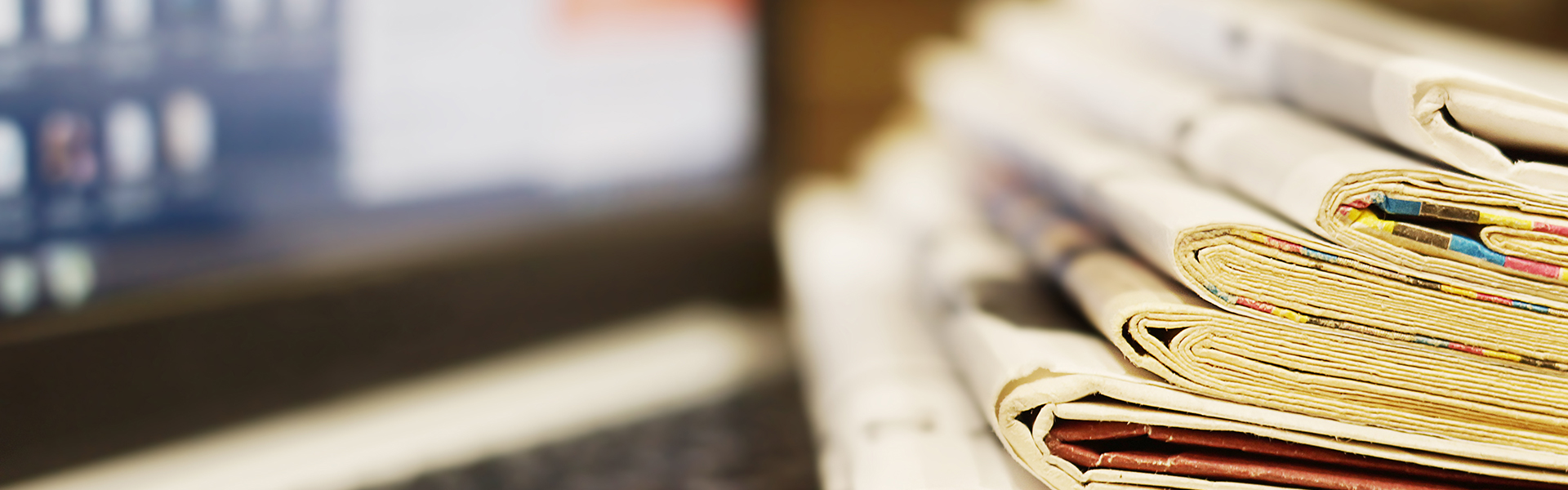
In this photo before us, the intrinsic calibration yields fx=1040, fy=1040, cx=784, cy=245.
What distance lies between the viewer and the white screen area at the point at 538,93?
58 cm

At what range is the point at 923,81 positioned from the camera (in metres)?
0.90

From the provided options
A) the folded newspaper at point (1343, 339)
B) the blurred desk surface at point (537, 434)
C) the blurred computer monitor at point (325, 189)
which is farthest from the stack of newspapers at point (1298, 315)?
the blurred computer monitor at point (325, 189)

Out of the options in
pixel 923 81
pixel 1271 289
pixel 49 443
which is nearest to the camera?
pixel 1271 289

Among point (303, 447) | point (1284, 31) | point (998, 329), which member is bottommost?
point (303, 447)

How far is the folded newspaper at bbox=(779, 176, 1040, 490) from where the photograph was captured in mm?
367

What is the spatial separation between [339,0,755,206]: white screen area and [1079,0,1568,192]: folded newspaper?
33cm

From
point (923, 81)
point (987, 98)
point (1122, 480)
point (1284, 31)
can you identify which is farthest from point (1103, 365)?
point (923, 81)

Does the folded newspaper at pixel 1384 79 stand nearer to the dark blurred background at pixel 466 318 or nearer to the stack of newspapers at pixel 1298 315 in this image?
the stack of newspapers at pixel 1298 315

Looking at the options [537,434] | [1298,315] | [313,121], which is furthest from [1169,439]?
[313,121]

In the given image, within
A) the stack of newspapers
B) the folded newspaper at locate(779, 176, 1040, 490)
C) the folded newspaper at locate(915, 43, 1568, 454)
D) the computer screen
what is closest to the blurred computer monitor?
the computer screen

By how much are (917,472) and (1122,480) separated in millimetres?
67

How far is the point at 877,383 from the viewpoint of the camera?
45cm

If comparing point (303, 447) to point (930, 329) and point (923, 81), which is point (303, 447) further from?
point (923, 81)

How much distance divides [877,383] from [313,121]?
1.08 ft
